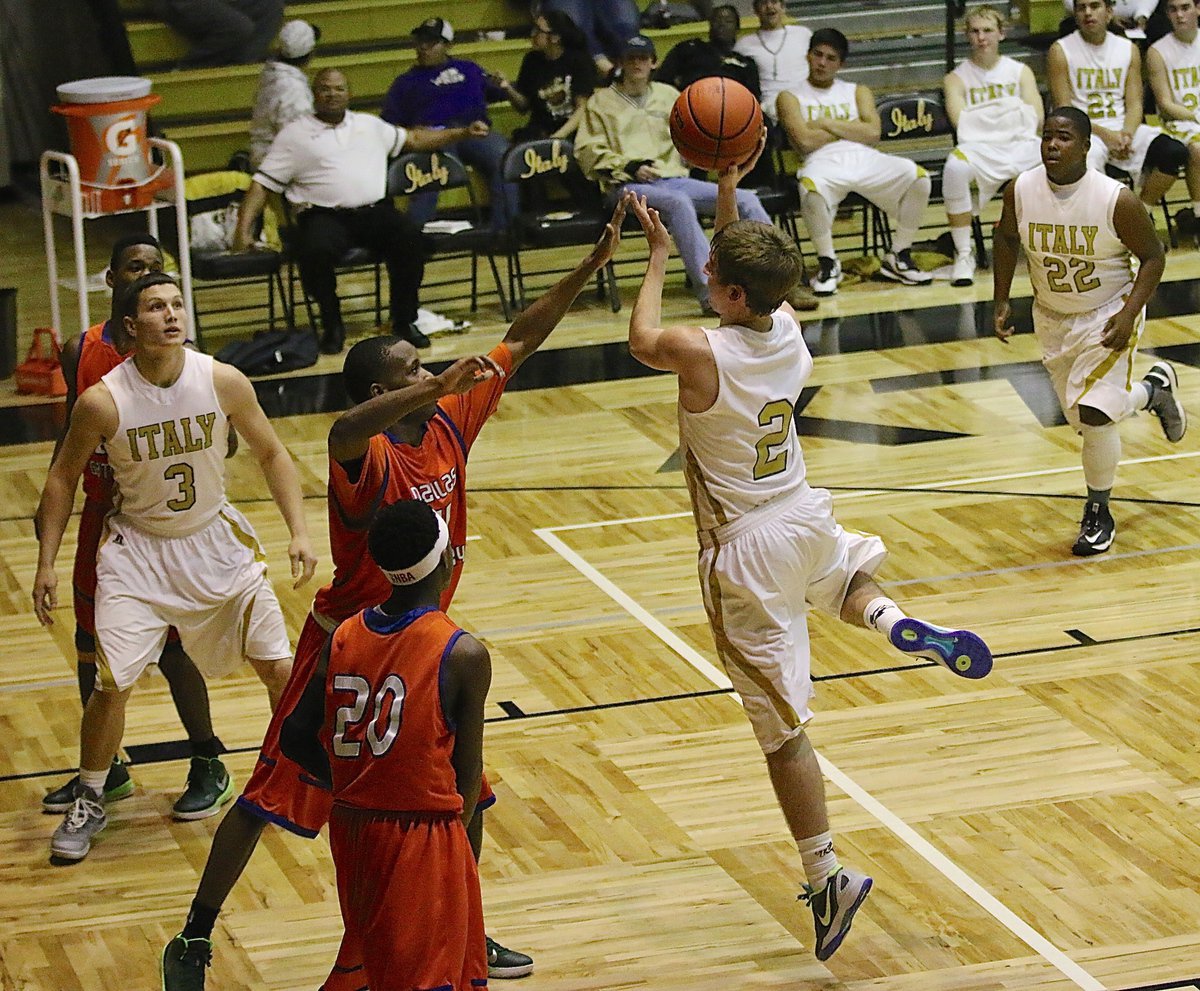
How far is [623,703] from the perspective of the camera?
585 cm

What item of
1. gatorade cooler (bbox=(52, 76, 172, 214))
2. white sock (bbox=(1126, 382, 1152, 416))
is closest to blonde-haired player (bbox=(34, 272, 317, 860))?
white sock (bbox=(1126, 382, 1152, 416))

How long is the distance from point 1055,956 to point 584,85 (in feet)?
27.0

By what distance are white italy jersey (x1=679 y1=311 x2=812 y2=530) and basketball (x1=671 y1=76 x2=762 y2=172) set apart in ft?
2.48

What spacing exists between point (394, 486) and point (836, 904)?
1.35 m

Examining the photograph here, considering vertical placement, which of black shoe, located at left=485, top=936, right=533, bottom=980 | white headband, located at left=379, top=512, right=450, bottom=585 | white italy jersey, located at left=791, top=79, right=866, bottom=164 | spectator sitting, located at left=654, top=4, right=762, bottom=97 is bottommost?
black shoe, located at left=485, top=936, right=533, bottom=980

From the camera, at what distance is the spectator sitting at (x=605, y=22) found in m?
12.1

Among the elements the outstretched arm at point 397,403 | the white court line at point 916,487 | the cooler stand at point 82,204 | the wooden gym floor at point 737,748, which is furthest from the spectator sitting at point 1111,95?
the outstretched arm at point 397,403

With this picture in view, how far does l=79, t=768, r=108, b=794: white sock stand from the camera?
5113 millimetres

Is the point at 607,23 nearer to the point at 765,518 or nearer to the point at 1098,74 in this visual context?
the point at 1098,74

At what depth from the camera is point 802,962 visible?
14.2ft

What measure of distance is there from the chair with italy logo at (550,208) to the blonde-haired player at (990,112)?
2.14 m

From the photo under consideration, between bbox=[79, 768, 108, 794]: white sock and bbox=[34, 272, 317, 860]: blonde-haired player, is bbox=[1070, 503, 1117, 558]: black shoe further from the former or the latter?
bbox=[79, 768, 108, 794]: white sock

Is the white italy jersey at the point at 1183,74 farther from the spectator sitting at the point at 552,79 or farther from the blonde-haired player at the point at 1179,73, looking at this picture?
the spectator sitting at the point at 552,79

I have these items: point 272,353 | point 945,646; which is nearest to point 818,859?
point 945,646
